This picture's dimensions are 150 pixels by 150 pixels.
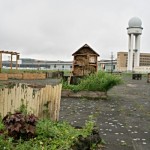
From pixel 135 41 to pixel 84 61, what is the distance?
105923 mm

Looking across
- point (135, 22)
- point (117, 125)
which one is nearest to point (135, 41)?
point (135, 22)

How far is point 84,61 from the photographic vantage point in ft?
78.9

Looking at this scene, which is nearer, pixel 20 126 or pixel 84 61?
pixel 20 126

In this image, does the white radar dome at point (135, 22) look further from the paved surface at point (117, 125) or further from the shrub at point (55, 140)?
the shrub at point (55, 140)

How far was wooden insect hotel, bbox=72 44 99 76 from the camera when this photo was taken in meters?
23.9

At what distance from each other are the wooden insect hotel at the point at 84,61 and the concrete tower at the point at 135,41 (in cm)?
9098

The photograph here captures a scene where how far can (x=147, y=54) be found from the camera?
539 feet

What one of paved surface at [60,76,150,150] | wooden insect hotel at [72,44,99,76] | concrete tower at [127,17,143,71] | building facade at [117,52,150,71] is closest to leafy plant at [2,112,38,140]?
paved surface at [60,76,150,150]

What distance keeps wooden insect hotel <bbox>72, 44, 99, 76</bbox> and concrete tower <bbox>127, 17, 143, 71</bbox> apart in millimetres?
90976

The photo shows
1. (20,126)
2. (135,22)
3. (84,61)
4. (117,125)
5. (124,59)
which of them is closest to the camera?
(20,126)

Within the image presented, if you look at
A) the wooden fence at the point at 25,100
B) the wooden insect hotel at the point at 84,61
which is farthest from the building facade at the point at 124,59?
the wooden fence at the point at 25,100

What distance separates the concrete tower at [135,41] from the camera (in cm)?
11249

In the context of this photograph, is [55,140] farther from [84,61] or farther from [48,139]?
[84,61]

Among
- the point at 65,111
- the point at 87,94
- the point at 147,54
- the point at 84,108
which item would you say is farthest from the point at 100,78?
the point at 147,54
